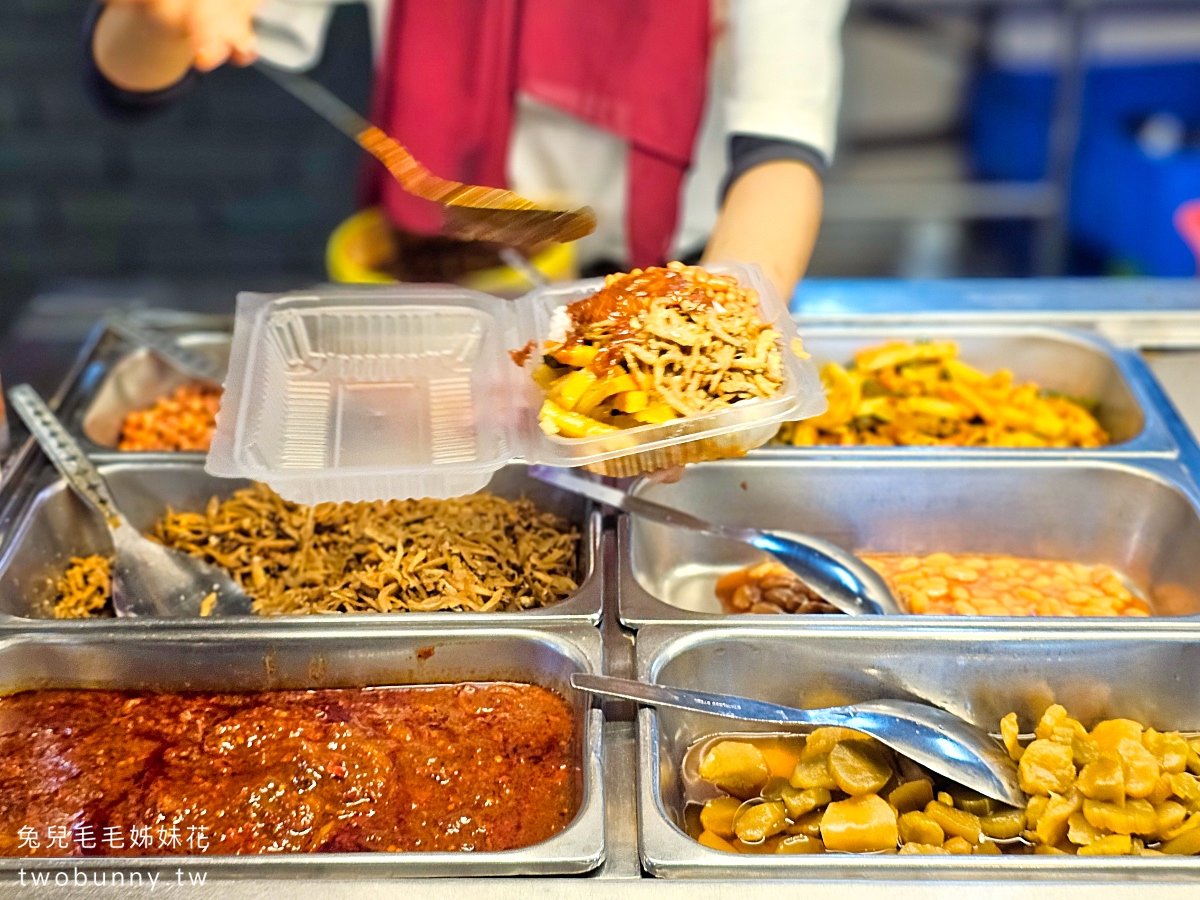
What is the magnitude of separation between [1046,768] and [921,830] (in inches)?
8.3

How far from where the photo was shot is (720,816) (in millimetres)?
1493

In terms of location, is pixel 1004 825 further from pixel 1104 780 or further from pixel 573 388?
pixel 573 388

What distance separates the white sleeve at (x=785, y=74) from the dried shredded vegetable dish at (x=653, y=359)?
30.5 inches

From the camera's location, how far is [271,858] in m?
1.29

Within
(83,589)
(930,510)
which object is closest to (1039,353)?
(930,510)

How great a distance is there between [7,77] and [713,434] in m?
3.91

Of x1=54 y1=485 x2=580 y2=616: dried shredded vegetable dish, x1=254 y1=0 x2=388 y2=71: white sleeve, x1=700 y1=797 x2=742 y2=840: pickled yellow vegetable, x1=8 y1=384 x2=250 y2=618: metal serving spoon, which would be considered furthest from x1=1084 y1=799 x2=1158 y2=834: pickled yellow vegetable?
x1=254 y1=0 x2=388 y2=71: white sleeve

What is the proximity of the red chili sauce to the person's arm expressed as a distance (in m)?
1.09

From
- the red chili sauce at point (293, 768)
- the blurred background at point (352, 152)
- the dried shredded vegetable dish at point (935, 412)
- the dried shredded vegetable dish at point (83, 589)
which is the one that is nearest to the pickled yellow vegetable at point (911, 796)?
the red chili sauce at point (293, 768)

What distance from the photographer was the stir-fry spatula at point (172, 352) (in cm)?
228

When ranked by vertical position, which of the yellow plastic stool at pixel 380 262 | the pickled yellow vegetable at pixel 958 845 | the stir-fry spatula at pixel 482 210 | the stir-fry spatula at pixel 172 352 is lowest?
the pickled yellow vegetable at pixel 958 845

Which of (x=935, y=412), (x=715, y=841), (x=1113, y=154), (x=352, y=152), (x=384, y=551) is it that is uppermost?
(x=1113, y=154)

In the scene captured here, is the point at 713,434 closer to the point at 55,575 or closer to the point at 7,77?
→ the point at 55,575

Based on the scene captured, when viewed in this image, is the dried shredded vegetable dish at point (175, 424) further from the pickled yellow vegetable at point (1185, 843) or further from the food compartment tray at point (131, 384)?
the pickled yellow vegetable at point (1185, 843)
